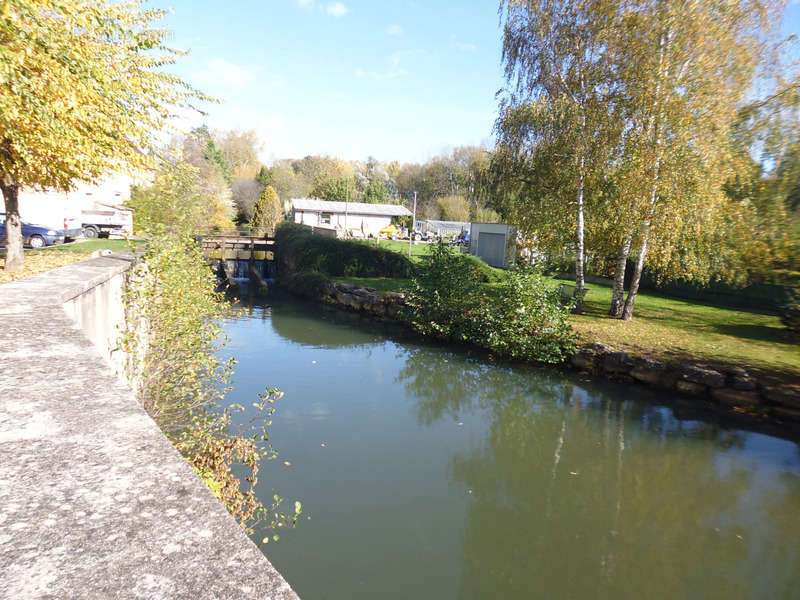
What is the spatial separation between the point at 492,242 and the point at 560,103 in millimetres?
14446

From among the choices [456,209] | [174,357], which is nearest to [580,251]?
[174,357]

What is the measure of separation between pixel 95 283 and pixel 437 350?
10033mm

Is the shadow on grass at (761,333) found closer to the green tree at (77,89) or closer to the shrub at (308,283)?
the green tree at (77,89)

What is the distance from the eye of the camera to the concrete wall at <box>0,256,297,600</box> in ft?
3.43

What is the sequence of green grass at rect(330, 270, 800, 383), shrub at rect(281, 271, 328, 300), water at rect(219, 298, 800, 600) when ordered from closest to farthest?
water at rect(219, 298, 800, 600), green grass at rect(330, 270, 800, 383), shrub at rect(281, 271, 328, 300)

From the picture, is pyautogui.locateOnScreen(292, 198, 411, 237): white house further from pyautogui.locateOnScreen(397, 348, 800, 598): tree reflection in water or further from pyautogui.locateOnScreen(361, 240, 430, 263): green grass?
pyautogui.locateOnScreen(397, 348, 800, 598): tree reflection in water

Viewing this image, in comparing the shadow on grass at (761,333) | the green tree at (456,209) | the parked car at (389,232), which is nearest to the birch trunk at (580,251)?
the shadow on grass at (761,333)

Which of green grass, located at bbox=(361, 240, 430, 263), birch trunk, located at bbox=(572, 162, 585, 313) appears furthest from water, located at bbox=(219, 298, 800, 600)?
green grass, located at bbox=(361, 240, 430, 263)

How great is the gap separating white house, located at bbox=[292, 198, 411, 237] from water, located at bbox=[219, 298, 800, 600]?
39.1 metres

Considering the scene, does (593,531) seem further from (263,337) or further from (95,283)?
(263,337)

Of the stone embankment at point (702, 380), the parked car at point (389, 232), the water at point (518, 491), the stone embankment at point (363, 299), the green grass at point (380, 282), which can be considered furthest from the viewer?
the parked car at point (389, 232)

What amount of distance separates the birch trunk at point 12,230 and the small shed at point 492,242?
2168 cm

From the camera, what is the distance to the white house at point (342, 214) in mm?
49188

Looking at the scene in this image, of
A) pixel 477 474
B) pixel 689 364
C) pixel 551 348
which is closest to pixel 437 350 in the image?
pixel 551 348
